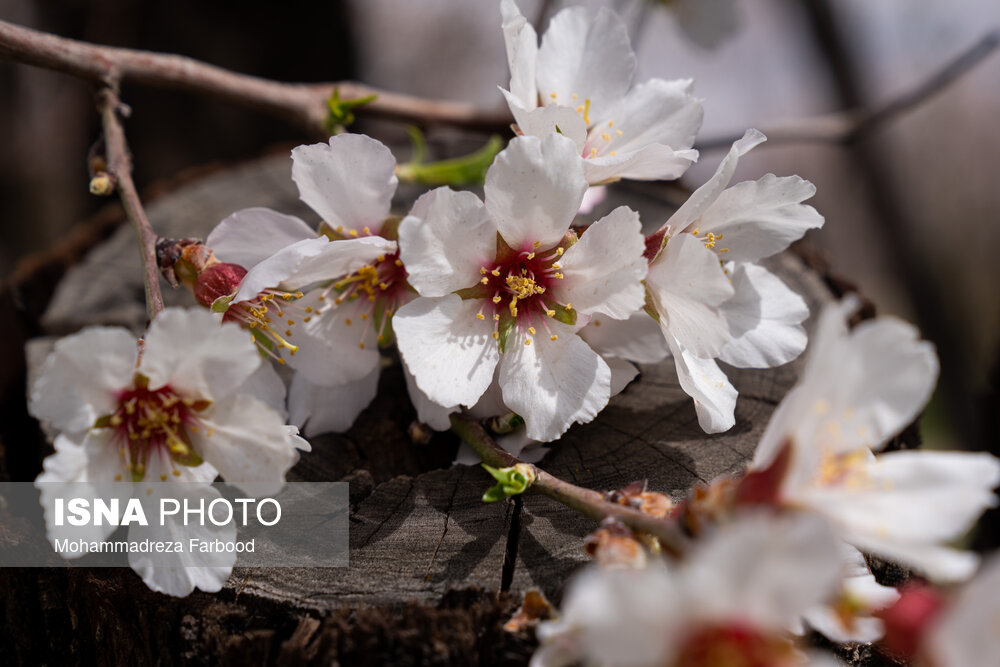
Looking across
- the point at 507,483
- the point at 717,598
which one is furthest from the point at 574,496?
the point at 717,598

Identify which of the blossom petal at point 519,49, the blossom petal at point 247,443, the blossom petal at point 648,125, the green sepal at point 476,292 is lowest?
the blossom petal at point 247,443

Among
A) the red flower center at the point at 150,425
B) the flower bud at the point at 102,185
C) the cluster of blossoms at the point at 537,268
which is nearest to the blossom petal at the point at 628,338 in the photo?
the cluster of blossoms at the point at 537,268

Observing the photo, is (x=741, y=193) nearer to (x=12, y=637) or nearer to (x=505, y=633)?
(x=505, y=633)

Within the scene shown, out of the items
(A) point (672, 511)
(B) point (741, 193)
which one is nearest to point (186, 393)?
(A) point (672, 511)

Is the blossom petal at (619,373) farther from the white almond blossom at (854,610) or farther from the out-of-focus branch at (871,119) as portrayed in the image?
the out-of-focus branch at (871,119)

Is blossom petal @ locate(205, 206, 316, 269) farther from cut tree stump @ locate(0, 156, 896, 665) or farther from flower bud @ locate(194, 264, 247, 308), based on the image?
cut tree stump @ locate(0, 156, 896, 665)

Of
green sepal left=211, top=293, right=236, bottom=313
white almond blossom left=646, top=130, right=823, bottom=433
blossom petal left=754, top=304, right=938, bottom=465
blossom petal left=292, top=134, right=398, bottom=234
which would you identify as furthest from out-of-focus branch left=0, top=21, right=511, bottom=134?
blossom petal left=754, top=304, right=938, bottom=465

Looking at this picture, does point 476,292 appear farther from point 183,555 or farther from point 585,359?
point 183,555
